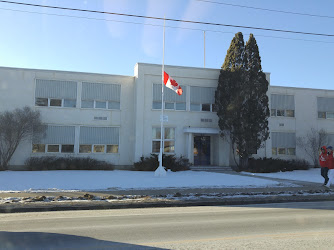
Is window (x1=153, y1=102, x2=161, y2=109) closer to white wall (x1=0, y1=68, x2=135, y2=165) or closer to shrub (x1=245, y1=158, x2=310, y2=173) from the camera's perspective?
white wall (x1=0, y1=68, x2=135, y2=165)

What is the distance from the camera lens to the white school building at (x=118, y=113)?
21.5 metres

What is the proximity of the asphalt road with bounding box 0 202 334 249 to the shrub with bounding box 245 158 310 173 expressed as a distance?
11930 millimetres

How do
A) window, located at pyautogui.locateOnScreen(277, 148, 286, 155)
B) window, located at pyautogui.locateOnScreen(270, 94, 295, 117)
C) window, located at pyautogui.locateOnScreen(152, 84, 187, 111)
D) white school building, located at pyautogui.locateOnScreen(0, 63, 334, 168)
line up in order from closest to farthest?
white school building, located at pyautogui.locateOnScreen(0, 63, 334, 168) < window, located at pyautogui.locateOnScreen(152, 84, 187, 111) < window, located at pyautogui.locateOnScreen(277, 148, 286, 155) < window, located at pyautogui.locateOnScreen(270, 94, 295, 117)

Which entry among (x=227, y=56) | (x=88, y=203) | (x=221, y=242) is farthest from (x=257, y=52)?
(x=221, y=242)

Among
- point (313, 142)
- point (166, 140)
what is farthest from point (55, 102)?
point (313, 142)

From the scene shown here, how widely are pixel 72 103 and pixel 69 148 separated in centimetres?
319

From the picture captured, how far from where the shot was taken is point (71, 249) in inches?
205

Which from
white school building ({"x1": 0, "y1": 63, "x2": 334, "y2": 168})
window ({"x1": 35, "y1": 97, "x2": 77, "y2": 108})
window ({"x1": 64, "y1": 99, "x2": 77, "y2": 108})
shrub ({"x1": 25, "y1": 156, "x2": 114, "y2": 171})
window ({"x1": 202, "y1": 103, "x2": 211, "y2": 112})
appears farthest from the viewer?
window ({"x1": 202, "y1": 103, "x2": 211, "y2": 112})

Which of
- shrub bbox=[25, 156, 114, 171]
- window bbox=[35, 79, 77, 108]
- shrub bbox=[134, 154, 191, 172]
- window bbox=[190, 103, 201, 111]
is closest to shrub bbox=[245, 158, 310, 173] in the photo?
shrub bbox=[134, 154, 191, 172]

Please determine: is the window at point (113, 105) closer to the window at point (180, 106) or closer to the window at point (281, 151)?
the window at point (180, 106)

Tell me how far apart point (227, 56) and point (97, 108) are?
33.5ft

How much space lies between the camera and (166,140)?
73.8ft

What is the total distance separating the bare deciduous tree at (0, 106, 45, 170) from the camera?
1952 cm

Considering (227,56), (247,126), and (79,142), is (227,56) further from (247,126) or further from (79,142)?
(79,142)
